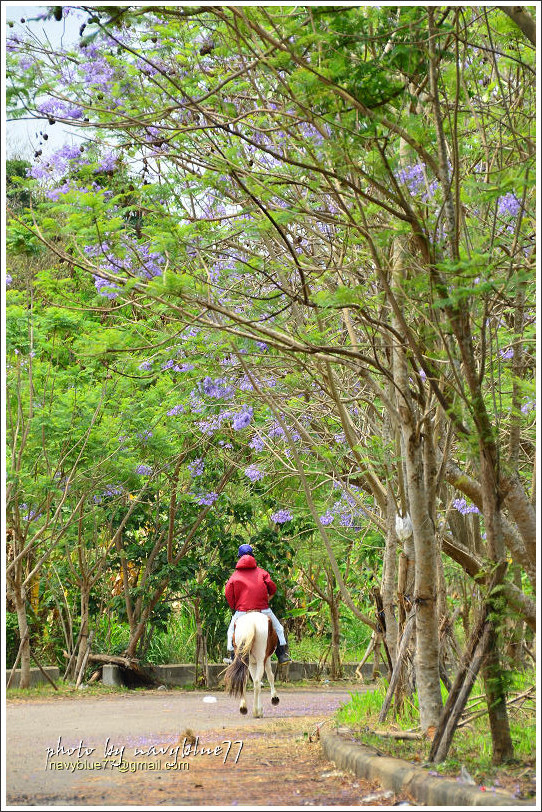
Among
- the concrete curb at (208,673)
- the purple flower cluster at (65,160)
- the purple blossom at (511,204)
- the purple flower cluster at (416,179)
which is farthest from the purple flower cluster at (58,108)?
the concrete curb at (208,673)

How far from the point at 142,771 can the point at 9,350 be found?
636 centimetres

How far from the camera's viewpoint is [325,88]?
17.8 ft

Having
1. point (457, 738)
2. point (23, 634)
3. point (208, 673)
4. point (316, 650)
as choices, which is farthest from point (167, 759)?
point (316, 650)

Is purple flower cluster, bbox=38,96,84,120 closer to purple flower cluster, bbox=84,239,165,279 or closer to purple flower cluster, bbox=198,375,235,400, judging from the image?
purple flower cluster, bbox=84,239,165,279

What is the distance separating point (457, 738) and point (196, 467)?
30.0 feet

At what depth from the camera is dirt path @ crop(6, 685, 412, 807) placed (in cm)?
576

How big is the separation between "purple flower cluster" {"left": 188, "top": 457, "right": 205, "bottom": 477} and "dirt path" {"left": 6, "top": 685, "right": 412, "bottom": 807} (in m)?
4.26

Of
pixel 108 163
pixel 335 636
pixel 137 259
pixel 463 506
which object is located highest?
pixel 108 163

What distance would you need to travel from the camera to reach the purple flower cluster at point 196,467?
1537 cm

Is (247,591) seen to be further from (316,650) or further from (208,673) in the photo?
(316,650)

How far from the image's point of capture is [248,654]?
10.6m

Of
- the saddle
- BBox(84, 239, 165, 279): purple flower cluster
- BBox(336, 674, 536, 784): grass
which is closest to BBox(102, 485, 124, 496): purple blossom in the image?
the saddle

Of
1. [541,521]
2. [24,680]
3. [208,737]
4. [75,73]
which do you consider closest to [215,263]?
[75,73]

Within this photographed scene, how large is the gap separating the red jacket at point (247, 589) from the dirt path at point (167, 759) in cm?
125
